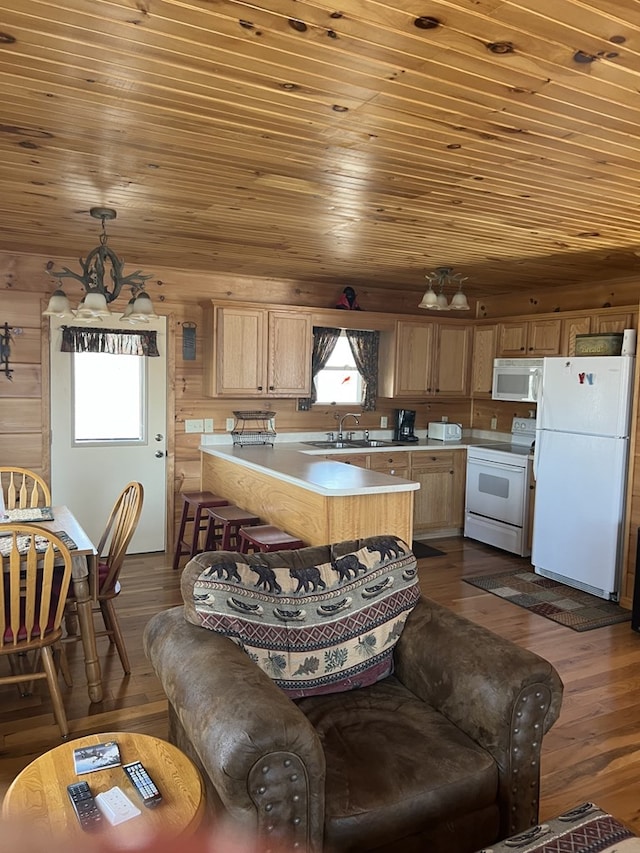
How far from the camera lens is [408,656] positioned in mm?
2375

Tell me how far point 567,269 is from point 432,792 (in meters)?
4.37

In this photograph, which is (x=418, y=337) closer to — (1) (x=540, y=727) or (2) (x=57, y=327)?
(2) (x=57, y=327)

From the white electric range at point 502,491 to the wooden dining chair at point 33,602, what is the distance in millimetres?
3958

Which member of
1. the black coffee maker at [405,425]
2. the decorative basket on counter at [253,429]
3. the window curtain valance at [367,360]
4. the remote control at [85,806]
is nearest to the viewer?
the remote control at [85,806]

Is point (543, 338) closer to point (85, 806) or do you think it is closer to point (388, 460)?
point (388, 460)

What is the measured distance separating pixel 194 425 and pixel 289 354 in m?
1.03

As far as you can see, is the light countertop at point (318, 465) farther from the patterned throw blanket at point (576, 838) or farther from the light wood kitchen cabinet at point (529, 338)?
the patterned throw blanket at point (576, 838)

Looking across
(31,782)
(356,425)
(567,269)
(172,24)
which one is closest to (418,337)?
(356,425)

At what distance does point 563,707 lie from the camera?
313cm

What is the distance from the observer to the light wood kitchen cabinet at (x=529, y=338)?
5.79 metres

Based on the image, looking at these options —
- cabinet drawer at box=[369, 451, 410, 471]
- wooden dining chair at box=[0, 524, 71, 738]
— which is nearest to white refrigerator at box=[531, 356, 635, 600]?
cabinet drawer at box=[369, 451, 410, 471]

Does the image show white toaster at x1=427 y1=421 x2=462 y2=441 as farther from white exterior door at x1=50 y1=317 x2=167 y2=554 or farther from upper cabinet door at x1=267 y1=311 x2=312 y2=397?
white exterior door at x1=50 y1=317 x2=167 y2=554

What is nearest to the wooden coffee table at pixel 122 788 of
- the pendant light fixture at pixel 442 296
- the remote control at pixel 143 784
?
the remote control at pixel 143 784

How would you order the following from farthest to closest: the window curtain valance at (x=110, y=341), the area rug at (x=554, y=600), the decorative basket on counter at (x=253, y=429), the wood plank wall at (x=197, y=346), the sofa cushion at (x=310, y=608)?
the decorative basket on counter at (x=253, y=429)
the window curtain valance at (x=110, y=341)
the wood plank wall at (x=197, y=346)
the area rug at (x=554, y=600)
the sofa cushion at (x=310, y=608)
